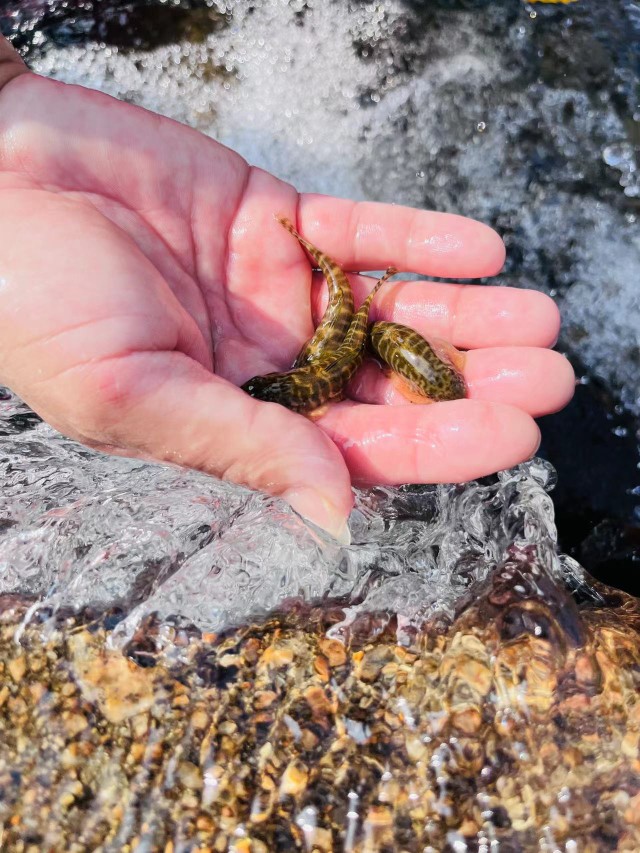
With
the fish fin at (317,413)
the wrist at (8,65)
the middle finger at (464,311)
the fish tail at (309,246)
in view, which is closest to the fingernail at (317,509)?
the fish fin at (317,413)

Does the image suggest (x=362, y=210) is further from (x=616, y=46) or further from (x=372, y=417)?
(x=616, y=46)

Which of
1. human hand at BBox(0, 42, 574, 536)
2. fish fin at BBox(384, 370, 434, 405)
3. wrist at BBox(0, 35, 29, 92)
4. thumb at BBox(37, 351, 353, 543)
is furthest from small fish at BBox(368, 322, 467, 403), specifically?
wrist at BBox(0, 35, 29, 92)

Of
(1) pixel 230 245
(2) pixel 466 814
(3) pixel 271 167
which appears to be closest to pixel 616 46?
(3) pixel 271 167

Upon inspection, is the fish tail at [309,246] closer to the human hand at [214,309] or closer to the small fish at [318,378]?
the human hand at [214,309]

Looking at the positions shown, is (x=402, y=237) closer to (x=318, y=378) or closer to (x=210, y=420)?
(x=318, y=378)

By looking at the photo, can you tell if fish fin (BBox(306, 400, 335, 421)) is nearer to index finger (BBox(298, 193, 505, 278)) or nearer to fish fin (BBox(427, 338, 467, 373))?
fish fin (BBox(427, 338, 467, 373))
